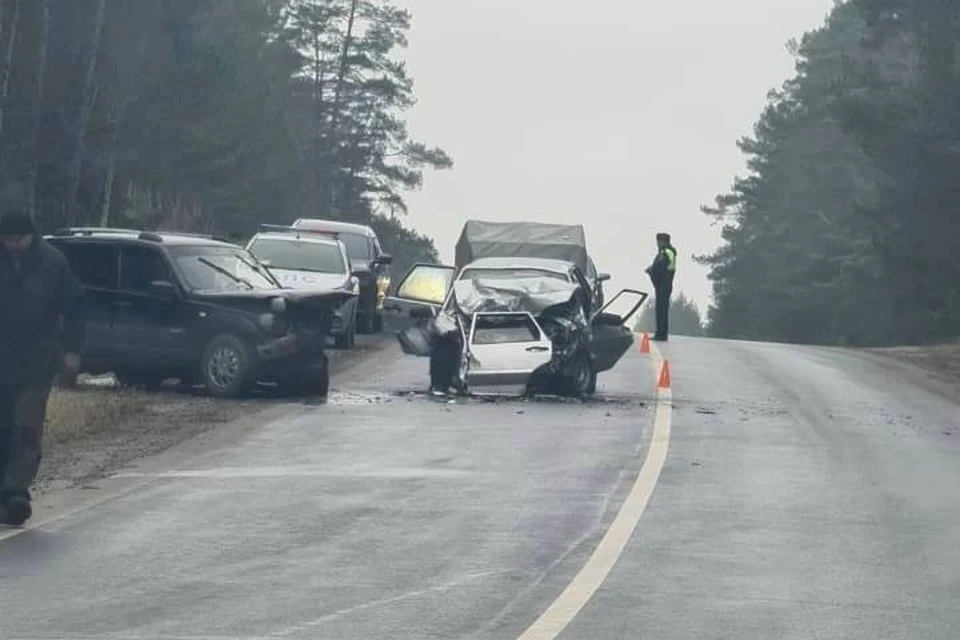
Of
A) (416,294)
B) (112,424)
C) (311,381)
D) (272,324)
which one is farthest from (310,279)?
(112,424)

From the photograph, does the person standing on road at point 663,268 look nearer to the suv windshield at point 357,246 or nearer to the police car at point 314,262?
the police car at point 314,262

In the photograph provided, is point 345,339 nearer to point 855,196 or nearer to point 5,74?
point 5,74

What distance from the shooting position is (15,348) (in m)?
14.8

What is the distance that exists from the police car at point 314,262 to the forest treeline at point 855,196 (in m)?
26.8

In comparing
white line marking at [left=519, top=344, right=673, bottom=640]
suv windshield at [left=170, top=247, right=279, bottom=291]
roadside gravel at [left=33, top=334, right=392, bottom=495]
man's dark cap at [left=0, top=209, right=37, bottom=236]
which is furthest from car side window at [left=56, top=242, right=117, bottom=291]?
man's dark cap at [left=0, top=209, right=37, bottom=236]

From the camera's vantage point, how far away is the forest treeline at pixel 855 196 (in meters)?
60.1

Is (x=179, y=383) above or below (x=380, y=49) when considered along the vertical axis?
below

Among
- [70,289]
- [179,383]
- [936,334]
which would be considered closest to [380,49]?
[936,334]

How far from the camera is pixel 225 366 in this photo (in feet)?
84.6

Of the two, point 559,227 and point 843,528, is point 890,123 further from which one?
point 843,528

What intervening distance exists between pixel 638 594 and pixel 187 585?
2304 mm

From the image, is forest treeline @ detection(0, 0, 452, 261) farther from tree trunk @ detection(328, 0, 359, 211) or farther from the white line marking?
the white line marking

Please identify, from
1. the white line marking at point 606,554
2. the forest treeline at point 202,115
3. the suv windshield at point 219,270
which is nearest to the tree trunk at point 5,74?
the forest treeline at point 202,115

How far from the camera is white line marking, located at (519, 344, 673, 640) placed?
433 inches
